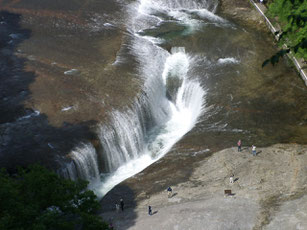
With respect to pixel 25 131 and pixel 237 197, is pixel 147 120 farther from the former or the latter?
pixel 237 197

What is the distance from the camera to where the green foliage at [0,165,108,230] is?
2022 centimetres

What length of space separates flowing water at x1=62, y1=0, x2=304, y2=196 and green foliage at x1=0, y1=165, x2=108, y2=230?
6.79 m

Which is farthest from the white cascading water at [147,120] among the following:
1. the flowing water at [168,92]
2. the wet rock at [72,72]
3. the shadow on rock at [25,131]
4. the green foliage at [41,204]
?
A: the green foliage at [41,204]

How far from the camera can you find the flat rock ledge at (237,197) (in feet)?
83.7

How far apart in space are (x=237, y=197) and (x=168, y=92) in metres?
16.4

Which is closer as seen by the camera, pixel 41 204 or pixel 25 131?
pixel 41 204

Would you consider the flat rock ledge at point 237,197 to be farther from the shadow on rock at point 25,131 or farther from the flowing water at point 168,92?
the shadow on rock at point 25,131

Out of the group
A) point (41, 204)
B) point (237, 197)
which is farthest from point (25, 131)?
point (237, 197)

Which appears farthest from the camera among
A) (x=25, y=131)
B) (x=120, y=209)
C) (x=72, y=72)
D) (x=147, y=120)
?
(x=72, y=72)

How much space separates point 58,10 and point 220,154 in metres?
28.8


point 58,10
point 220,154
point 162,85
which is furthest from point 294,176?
point 58,10

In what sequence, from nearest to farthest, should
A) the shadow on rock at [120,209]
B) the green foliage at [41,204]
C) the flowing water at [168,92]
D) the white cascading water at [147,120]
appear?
the green foliage at [41,204], the shadow on rock at [120,209], the white cascading water at [147,120], the flowing water at [168,92]

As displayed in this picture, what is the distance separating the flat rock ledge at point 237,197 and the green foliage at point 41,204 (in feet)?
14.2

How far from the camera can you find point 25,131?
106 feet
